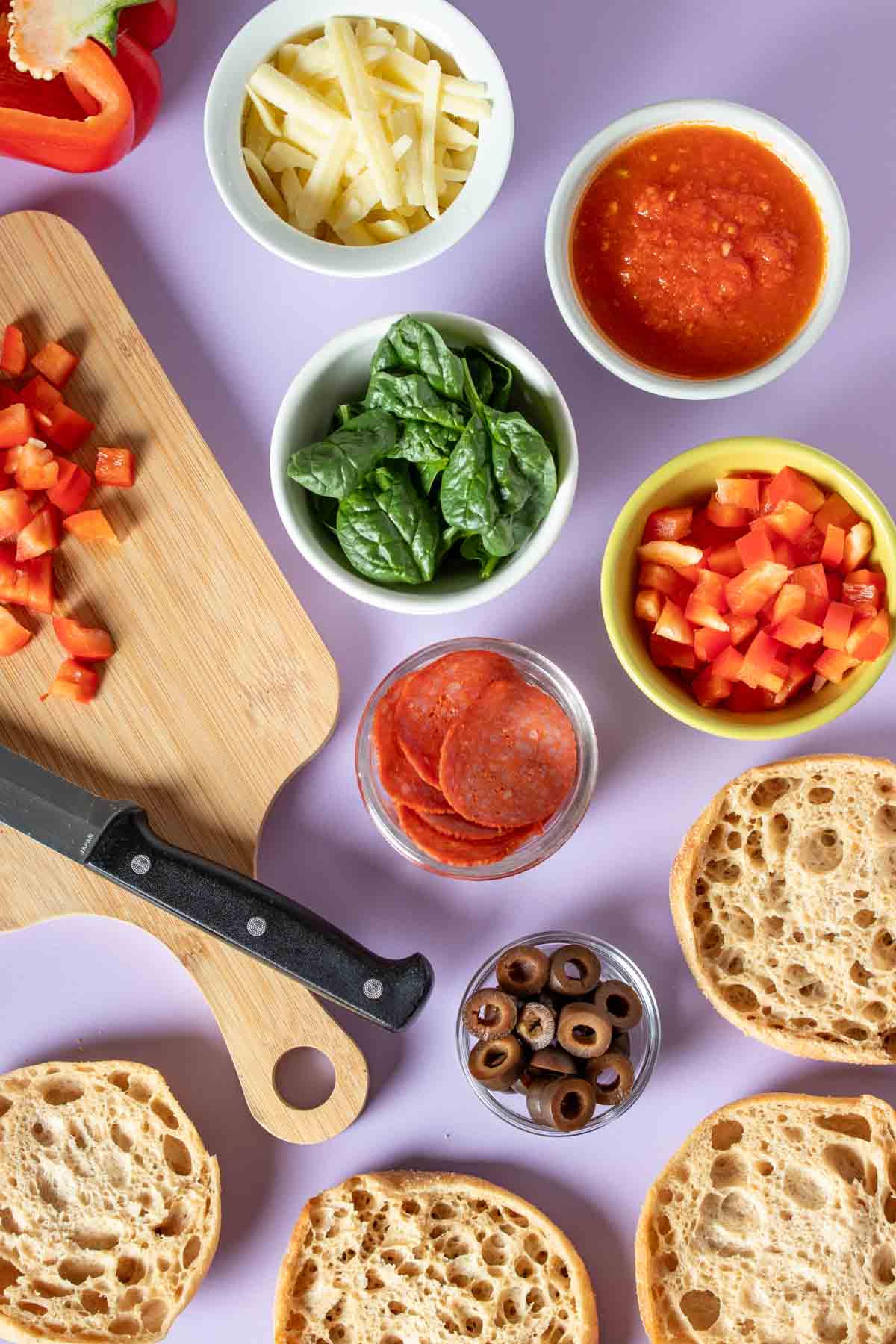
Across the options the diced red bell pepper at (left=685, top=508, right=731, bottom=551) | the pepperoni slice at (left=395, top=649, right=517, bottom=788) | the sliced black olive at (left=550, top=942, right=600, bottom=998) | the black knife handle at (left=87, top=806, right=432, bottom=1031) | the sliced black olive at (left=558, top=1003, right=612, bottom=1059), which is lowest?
the sliced black olive at (left=558, top=1003, right=612, bottom=1059)

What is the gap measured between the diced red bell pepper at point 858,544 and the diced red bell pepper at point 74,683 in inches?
67.6

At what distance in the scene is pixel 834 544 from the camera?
2.55 metres

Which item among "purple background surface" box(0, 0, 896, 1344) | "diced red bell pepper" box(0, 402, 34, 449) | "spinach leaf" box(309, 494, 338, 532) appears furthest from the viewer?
"purple background surface" box(0, 0, 896, 1344)

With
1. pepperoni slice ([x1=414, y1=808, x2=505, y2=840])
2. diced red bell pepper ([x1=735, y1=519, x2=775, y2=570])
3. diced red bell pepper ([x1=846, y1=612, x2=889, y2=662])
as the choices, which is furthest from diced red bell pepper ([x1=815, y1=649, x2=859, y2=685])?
pepperoni slice ([x1=414, y1=808, x2=505, y2=840])

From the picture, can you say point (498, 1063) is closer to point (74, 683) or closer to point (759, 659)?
point (759, 659)

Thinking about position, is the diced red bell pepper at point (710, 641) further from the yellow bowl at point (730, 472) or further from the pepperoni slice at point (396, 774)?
the pepperoni slice at point (396, 774)

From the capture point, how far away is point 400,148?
8.47 feet

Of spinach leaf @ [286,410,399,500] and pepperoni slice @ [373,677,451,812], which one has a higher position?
spinach leaf @ [286,410,399,500]

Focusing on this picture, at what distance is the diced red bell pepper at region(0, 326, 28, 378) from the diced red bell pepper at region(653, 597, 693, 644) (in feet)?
5.25

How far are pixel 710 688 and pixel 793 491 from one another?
45 centimetres

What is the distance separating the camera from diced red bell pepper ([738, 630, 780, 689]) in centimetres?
252

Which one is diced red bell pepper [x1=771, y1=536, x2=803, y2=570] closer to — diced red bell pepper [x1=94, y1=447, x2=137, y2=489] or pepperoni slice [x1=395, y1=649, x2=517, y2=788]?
pepperoni slice [x1=395, y1=649, x2=517, y2=788]

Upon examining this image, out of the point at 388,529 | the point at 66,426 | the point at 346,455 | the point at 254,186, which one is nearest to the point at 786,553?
the point at 388,529

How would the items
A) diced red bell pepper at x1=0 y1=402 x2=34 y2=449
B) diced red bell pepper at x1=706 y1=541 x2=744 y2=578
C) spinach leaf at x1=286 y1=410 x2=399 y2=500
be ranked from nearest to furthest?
spinach leaf at x1=286 y1=410 x2=399 y2=500
diced red bell pepper at x1=706 y1=541 x2=744 y2=578
diced red bell pepper at x1=0 y1=402 x2=34 y2=449
